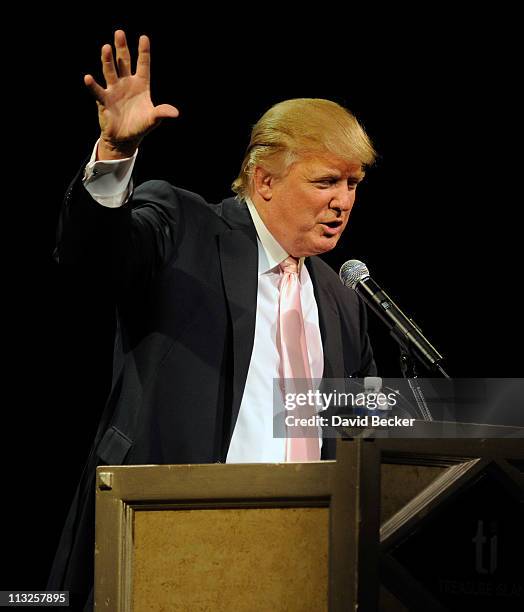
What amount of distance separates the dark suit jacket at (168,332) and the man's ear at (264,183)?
8 centimetres

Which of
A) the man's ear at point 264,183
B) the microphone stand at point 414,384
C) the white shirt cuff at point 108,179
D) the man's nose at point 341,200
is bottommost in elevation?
the microphone stand at point 414,384

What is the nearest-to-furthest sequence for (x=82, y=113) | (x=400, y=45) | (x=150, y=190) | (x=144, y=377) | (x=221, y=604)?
(x=221, y=604) → (x=144, y=377) → (x=150, y=190) → (x=82, y=113) → (x=400, y=45)

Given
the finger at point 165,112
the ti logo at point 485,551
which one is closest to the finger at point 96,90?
the finger at point 165,112

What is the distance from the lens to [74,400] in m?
2.85

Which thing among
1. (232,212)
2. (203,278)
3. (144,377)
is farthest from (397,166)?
(144,377)

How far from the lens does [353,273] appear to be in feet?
7.20

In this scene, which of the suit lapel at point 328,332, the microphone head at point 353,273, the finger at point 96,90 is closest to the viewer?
the finger at point 96,90

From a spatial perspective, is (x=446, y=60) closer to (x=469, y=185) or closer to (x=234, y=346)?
(x=469, y=185)

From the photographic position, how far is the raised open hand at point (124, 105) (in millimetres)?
1819

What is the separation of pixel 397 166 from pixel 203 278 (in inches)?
46.0

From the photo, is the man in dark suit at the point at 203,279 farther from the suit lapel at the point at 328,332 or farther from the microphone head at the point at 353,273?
the microphone head at the point at 353,273

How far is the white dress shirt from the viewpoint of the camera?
1.88 meters

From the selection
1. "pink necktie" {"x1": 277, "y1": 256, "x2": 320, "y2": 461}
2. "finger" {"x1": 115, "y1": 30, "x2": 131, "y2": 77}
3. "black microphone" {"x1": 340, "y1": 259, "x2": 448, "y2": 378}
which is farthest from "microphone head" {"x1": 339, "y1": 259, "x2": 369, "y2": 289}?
"finger" {"x1": 115, "y1": 30, "x2": 131, "y2": 77}

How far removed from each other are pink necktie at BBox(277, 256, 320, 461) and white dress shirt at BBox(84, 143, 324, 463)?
18mm
